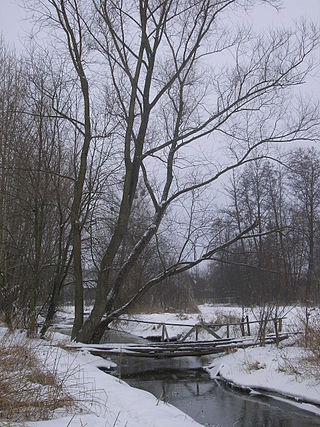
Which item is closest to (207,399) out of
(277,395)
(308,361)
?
(277,395)

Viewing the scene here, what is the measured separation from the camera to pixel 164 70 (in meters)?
17.0

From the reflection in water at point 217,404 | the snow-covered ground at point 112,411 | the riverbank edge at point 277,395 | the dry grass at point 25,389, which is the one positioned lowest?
the reflection in water at point 217,404

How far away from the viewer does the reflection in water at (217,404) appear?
8577mm

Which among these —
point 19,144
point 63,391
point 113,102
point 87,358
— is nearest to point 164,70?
point 113,102

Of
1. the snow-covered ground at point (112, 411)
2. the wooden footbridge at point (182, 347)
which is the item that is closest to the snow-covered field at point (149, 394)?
the snow-covered ground at point (112, 411)

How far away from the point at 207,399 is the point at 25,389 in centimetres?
675

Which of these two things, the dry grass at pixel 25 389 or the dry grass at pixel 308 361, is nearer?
the dry grass at pixel 25 389

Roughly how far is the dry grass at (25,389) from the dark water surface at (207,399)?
394 centimetres

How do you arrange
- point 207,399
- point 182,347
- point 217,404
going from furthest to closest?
point 182,347 < point 207,399 < point 217,404

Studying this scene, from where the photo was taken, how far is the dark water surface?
863 centimetres

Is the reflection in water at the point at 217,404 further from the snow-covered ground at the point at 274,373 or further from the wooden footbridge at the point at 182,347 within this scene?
the wooden footbridge at the point at 182,347

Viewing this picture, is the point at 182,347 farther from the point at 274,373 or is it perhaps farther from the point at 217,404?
the point at 217,404

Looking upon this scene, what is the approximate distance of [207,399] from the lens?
1058 centimetres

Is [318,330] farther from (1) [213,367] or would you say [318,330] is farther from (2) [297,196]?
(2) [297,196]
